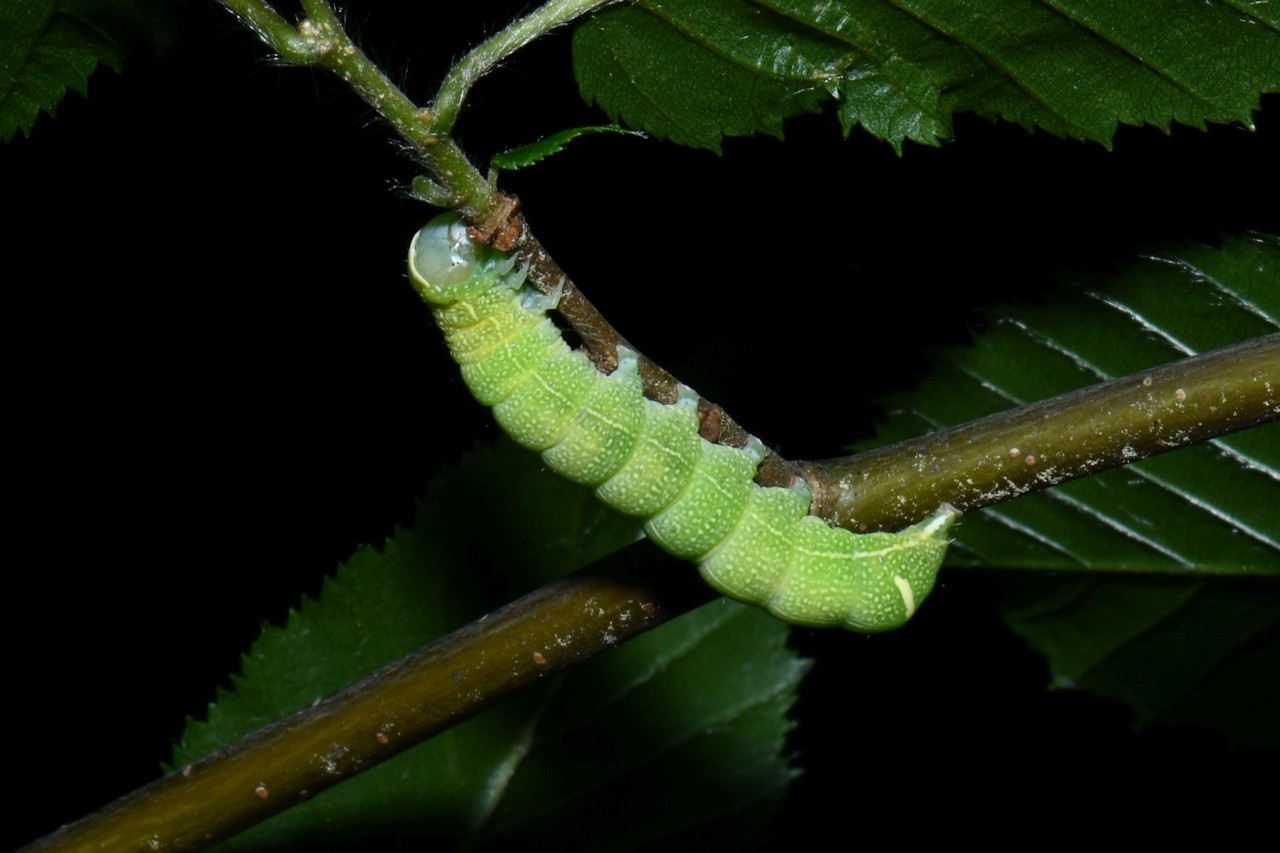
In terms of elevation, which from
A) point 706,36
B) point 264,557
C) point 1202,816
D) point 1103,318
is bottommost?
point 1202,816

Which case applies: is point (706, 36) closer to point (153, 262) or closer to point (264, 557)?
point (153, 262)

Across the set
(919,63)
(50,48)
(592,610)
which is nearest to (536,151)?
(592,610)

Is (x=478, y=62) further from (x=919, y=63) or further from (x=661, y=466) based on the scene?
(x=919, y=63)

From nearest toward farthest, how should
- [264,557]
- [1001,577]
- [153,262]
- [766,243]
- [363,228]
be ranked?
[1001,577] < [766,243] < [363,228] < [153,262] < [264,557]

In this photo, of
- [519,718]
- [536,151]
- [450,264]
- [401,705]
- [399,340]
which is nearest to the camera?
[536,151]

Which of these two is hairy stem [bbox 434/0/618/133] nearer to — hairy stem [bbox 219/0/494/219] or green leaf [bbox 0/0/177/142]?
hairy stem [bbox 219/0/494/219]

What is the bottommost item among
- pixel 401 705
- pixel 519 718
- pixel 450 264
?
pixel 519 718

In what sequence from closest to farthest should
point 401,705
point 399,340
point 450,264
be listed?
point 450,264
point 401,705
point 399,340

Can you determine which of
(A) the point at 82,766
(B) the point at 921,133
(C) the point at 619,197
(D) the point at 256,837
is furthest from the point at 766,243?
(A) the point at 82,766
